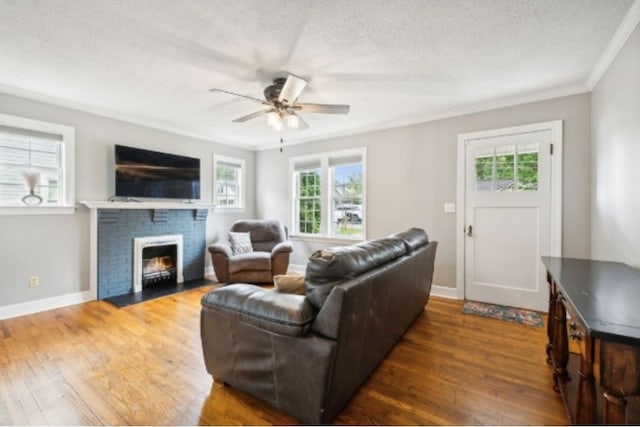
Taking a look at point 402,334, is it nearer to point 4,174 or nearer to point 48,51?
point 48,51

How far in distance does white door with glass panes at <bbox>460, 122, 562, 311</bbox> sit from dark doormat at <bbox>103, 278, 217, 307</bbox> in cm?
383

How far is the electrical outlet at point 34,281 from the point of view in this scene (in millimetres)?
3139

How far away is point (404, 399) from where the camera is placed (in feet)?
5.65

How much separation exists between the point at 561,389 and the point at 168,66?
381 cm

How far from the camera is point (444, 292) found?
3.74 metres

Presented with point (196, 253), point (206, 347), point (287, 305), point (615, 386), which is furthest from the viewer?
point (196, 253)

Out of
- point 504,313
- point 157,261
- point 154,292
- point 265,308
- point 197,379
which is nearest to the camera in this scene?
point 265,308

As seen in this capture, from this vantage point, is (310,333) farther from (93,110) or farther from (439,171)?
(93,110)

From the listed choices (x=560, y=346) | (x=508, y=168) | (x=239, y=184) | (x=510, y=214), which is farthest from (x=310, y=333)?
(x=239, y=184)

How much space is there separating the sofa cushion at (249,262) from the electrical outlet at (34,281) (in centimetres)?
212

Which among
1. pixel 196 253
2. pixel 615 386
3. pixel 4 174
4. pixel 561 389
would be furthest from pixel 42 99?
pixel 561 389

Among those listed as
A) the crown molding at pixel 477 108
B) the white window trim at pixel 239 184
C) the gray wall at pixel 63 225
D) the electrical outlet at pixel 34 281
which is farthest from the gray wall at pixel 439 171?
the electrical outlet at pixel 34 281

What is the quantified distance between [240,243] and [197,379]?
280cm

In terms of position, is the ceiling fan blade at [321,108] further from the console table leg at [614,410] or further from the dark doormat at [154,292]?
the dark doormat at [154,292]
